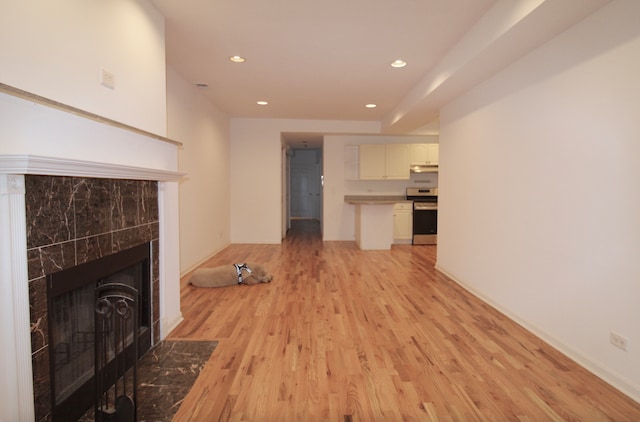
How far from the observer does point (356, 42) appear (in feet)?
10.8

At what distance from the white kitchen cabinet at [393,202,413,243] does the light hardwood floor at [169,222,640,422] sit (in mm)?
3218

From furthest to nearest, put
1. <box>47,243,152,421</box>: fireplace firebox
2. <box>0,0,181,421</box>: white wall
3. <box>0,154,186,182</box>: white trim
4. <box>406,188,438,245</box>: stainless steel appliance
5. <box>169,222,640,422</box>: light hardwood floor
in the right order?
<box>406,188,438,245</box>: stainless steel appliance, <box>169,222,640,422</box>: light hardwood floor, <box>47,243,152,421</box>: fireplace firebox, <box>0,0,181,421</box>: white wall, <box>0,154,186,182</box>: white trim

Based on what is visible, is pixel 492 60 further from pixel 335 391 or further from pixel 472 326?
pixel 335 391

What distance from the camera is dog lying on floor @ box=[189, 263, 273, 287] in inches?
157

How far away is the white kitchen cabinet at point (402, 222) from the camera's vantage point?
723cm

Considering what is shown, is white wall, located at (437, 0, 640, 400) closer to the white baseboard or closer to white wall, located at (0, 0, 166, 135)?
the white baseboard

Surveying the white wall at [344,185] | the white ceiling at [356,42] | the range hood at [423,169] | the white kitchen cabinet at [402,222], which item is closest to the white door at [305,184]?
the white wall at [344,185]

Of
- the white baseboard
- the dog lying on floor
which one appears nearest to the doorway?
the dog lying on floor

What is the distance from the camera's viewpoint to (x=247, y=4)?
2.62 meters

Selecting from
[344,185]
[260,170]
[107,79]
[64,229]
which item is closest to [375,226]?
[344,185]

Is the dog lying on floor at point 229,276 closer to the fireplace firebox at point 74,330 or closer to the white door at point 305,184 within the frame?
the fireplace firebox at point 74,330

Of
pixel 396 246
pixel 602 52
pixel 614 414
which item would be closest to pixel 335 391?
pixel 614 414

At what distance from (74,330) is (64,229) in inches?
23.3

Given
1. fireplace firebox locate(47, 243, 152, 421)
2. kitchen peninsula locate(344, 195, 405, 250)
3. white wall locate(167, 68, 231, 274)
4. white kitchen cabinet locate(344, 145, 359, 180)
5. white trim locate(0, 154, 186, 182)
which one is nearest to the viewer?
white trim locate(0, 154, 186, 182)
